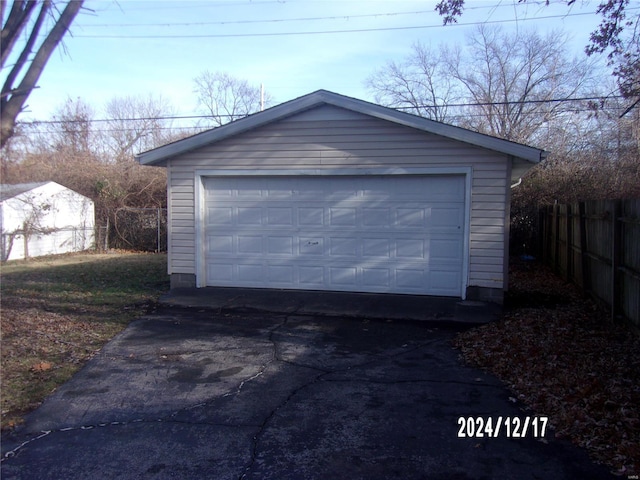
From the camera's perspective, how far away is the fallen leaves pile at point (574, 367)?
439cm

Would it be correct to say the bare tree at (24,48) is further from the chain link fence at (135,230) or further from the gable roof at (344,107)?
the chain link fence at (135,230)

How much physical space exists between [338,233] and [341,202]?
614mm

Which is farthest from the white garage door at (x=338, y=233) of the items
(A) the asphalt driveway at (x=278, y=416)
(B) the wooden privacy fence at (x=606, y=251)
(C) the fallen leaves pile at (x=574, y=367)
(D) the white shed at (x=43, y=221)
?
(D) the white shed at (x=43, y=221)

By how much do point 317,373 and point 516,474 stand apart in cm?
276

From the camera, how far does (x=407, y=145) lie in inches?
401

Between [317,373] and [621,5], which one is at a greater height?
[621,5]

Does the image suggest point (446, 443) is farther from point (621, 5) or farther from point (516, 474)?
point (621, 5)

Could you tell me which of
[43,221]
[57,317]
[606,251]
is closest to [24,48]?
[57,317]

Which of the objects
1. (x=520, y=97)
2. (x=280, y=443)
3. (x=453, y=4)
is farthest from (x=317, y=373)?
(x=520, y=97)

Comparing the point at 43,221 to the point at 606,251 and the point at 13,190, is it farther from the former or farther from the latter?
the point at 606,251

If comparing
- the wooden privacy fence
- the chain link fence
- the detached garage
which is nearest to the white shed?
the chain link fence

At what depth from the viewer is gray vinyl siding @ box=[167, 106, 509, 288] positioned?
9906mm

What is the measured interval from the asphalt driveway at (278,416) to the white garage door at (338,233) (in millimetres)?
2806

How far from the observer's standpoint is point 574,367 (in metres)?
5.99
